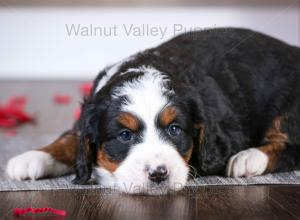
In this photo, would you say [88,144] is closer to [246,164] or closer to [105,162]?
[105,162]

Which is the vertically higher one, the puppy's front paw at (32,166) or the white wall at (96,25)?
the white wall at (96,25)

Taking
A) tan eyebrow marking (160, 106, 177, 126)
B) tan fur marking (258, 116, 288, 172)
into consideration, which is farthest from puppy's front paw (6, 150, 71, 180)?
tan fur marking (258, 116, 288, 172)

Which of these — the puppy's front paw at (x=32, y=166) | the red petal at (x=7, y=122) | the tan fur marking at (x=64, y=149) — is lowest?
the puppy's front paw at (x=32, y=166)

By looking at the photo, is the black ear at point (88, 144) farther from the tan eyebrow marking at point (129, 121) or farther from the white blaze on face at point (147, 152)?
the tan eyebrow marking at point (129, 121)

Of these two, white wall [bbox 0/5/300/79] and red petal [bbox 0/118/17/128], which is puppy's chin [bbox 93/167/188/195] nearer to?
red petal [bbox 0/118/17/128]

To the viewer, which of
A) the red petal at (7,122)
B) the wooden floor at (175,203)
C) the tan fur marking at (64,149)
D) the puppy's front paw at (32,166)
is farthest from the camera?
the red petal at (7,122)

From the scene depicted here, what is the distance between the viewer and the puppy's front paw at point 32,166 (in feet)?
11.8

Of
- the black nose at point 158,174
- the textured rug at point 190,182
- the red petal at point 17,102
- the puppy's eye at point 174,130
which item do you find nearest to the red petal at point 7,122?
the red petal at point 17,102

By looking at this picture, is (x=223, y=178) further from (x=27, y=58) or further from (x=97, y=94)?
(x=27, y=58)

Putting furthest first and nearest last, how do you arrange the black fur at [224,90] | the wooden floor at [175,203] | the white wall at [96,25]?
the white wall at [96,25], the black fur at [224,90], the wooden floor at [175,203]

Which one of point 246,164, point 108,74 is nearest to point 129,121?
point 108,74

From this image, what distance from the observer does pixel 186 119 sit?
3402 millimetres

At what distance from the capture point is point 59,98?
7.21m

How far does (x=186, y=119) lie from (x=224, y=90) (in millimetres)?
549
